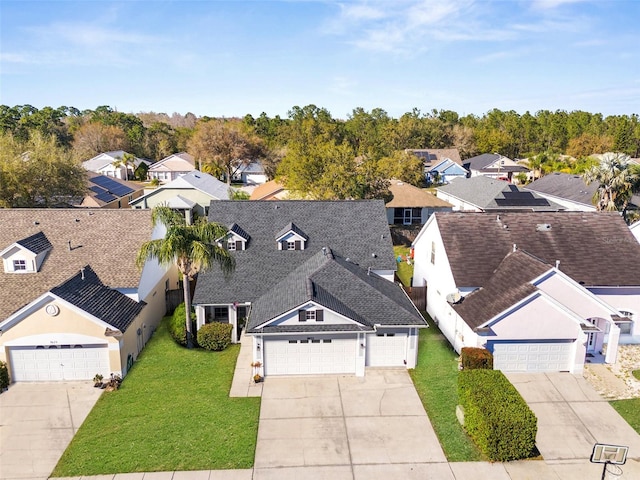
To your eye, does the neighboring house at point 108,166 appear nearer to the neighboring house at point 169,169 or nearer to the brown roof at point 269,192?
the neighboring house at point 169,169

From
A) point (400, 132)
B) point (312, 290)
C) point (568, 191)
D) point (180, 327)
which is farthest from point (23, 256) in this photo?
point (400, 132)

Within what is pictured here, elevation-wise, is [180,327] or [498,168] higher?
[498,168]

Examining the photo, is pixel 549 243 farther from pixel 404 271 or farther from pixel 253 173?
pixel 253 173

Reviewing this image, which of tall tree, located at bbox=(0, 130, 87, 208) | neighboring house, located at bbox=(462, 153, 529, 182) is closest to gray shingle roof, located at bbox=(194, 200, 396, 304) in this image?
tall tree, located at bbox=(0, 130, 87, 208)

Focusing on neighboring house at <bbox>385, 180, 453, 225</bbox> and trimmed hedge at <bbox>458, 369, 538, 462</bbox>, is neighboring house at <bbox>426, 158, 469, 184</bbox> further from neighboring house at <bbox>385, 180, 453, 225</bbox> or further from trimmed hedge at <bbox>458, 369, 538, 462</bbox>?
trimmed hedge at <bbox>458, 369, 538, 462</bbox>

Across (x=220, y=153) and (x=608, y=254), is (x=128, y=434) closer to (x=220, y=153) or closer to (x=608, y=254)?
(x=608, y=254)
